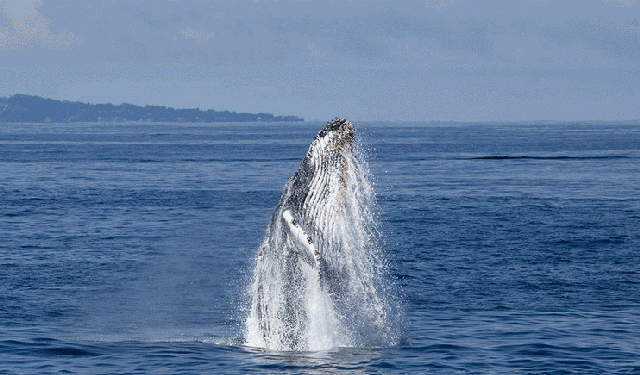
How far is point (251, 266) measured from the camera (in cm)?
2377

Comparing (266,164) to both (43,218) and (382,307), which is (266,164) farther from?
(382,307)

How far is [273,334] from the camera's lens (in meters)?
13.0

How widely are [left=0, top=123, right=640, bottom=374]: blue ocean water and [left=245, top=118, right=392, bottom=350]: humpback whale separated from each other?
42cm

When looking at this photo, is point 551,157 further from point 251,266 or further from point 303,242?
point 303,242

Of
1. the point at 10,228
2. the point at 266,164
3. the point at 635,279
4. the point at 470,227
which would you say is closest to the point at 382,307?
the point at 635,279

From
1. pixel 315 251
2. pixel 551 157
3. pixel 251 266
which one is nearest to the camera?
pixel 315 251

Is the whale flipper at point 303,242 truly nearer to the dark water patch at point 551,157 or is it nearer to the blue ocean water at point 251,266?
the blue ocean water at point 251,266

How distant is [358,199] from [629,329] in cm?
703

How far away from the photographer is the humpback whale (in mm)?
11461

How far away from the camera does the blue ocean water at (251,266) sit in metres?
13.2

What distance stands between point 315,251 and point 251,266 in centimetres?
1293

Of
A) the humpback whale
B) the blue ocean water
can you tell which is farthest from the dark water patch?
the humpback whale

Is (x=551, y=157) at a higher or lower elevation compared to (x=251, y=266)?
higher

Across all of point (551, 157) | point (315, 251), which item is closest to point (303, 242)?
point (315, 251)
